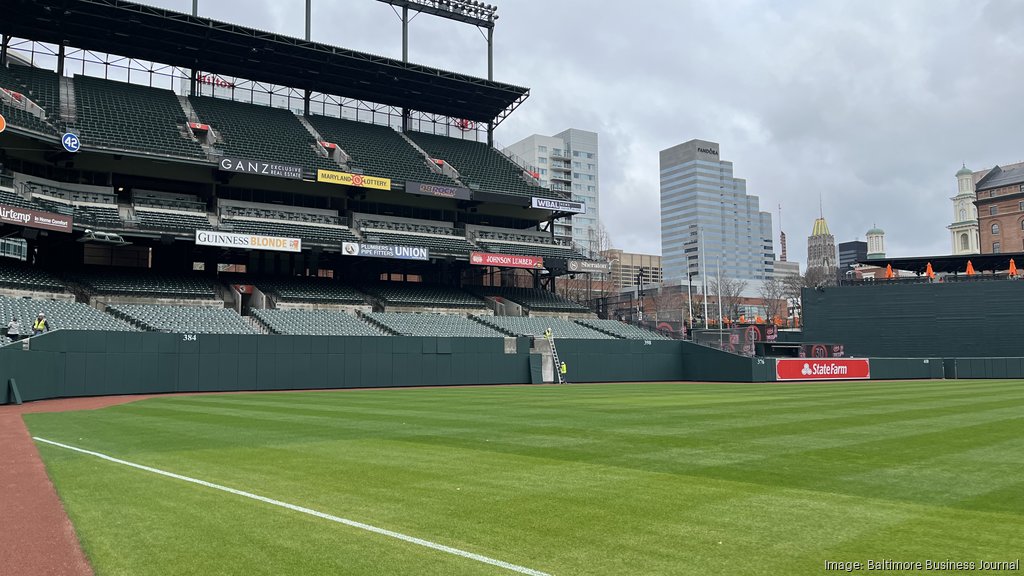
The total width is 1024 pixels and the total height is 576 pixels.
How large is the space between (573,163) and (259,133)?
11726 centimetres

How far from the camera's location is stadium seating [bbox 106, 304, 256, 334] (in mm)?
36438

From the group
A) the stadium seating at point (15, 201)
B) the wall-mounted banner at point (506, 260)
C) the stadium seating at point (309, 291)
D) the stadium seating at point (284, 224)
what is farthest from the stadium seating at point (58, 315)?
the wall-mounted banner at point (506, 260)

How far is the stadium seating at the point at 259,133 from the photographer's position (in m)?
48.3

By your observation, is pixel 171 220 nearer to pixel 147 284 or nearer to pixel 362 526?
pixel 147 284

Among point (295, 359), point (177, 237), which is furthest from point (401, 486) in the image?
point (177, 237)

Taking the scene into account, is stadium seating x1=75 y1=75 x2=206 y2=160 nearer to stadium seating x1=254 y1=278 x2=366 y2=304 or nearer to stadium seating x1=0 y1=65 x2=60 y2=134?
stadium seating x1=0 y1=65 x2=60 y2=134

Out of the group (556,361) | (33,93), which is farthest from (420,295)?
(33,93)

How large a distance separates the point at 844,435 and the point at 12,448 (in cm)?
1552

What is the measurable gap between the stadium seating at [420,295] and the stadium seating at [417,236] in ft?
12.4

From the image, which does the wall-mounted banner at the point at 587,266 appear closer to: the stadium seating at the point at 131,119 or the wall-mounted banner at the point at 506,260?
the wall-mounted banner at the point at 506,260

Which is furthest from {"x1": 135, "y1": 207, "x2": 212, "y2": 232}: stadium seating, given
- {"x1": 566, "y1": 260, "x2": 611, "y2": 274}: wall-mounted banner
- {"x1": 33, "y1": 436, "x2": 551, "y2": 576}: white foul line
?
{"x1": 33, "y1": 436, "x2": 551, "y2": 576}: white foul line

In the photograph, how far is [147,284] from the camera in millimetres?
42500

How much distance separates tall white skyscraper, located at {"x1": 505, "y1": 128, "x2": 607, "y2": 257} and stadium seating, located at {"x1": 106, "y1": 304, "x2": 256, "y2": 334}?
116 metres

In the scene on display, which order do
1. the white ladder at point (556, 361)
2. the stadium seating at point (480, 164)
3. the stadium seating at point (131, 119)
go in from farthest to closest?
Result: the stadium seating at point (480, 164) < the white ladder at point (556, 361) < the stadium seating at point (131, 119)
